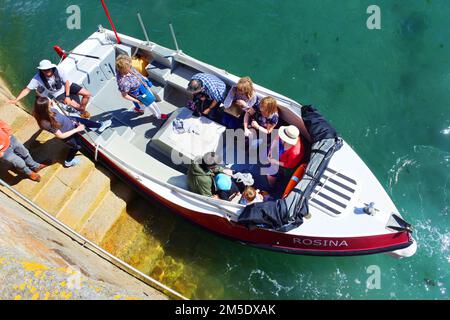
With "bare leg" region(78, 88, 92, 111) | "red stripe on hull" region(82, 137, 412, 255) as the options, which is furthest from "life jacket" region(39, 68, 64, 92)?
"red stripe on hull" region(82, 137, 412, 255)

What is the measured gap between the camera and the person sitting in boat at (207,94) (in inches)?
271

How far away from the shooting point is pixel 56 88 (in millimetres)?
6926

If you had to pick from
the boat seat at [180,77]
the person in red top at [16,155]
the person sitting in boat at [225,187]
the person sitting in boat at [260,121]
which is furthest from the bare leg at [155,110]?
the person in red top at [16,155]

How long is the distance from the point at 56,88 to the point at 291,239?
5361 mm

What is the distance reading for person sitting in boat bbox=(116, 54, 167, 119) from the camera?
21.1 feet

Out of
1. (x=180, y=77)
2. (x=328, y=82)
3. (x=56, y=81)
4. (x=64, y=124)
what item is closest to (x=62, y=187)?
(x=64, y=124)

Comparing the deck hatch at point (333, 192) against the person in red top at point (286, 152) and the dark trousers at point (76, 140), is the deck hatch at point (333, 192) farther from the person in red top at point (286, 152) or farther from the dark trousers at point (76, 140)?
the dark trousers at point (76, 140)

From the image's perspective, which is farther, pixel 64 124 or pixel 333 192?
pixel 64 124

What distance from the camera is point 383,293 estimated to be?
735 cm

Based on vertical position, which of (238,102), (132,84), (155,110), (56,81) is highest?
(56,81)

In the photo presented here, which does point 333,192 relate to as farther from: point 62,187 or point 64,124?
point 62,187

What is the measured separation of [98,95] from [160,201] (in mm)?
3005
